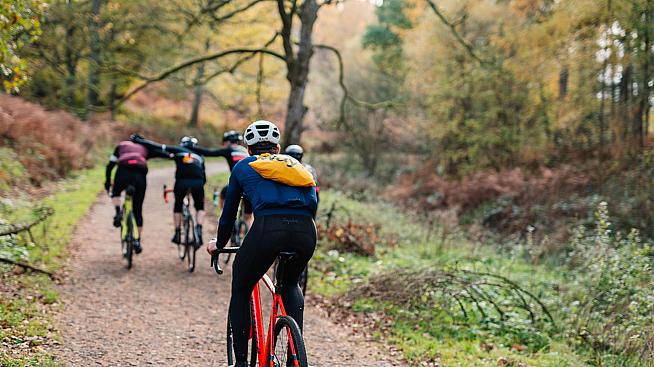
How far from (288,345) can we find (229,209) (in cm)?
110

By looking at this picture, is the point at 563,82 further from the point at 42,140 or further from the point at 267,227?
the point at 267,227

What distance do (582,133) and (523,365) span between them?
1400 cm

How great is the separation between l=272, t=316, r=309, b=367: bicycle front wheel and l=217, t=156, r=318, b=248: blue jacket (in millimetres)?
780

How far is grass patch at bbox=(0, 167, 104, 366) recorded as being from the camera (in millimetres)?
5582

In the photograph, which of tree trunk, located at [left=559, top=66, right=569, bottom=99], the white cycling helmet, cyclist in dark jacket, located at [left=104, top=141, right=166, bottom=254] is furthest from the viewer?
tree trunk, located at [left=559, top=66, right=569, bottom=99]

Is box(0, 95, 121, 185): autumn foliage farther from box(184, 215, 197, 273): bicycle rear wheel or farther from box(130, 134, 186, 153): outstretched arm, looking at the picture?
box(130, 134, 186, 153): outstretched arm

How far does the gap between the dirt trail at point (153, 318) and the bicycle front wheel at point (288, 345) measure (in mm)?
1979

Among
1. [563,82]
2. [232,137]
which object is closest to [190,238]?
[232,137]

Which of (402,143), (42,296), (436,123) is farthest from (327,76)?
(42,296)

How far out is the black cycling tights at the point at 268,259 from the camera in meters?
4.06

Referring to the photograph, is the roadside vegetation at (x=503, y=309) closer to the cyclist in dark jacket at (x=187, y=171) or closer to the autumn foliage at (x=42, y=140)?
the cyclist in dark jacket at (x=187, y=171)

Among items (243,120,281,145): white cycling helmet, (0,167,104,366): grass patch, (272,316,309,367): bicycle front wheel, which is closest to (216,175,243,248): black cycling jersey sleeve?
(243,120,281,145): white cycling helmet

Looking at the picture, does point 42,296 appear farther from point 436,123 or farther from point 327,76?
point 327,76

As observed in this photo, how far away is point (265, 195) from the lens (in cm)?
407
